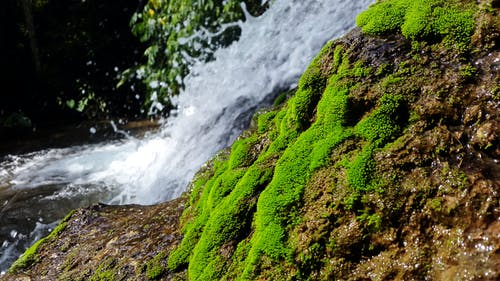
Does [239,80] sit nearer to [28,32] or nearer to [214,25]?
[214,25]

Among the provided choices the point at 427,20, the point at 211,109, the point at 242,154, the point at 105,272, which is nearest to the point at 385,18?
the point at 427,20

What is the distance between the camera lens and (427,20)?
254cm

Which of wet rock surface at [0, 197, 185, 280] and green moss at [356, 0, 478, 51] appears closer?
green moss at [356, 0, 478, 51]

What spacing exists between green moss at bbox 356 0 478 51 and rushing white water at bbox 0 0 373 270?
111 inches

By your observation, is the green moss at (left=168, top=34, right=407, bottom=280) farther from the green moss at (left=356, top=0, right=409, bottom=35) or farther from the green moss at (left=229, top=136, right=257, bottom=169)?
the green moss at (left=356, top=0, right=409, bottom=35)

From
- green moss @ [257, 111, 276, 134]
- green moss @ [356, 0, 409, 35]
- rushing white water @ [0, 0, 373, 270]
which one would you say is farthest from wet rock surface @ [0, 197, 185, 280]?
green moss @ [356, 0, 409, 35]

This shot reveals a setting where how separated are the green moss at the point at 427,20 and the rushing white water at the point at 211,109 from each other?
9.26 feet

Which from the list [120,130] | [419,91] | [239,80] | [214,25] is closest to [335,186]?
[419,91]

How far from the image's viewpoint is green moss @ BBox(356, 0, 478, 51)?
2.44 metres

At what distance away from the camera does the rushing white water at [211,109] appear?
5.60 meters

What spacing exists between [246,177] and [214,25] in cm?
632

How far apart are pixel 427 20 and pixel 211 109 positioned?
4.33m

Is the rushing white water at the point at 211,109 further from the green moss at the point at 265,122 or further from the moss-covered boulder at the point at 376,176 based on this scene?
the moss-covered boulder at the point at 376,176

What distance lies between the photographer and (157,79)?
9031 mm
